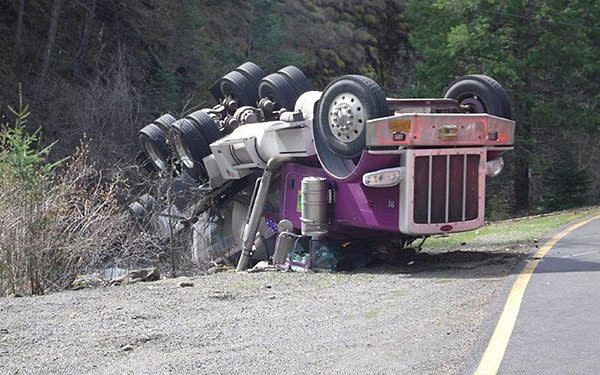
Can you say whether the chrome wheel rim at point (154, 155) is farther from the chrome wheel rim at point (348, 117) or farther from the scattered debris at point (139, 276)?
the chrome wheel rim at point (348, 117)

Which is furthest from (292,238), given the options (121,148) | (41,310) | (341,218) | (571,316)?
(121,148)

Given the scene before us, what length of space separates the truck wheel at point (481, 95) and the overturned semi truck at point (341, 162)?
13mm

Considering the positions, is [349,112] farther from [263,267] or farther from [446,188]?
[263,267]

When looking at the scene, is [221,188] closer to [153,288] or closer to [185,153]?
[185,153]

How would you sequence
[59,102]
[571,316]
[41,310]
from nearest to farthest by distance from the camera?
[571,316] < [41,310] < [59,102]

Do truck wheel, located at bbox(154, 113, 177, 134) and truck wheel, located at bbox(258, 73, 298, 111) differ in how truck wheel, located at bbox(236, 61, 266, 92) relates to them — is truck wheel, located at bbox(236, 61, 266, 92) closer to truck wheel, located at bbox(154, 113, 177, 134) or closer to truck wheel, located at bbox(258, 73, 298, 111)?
truck wheel, located at bbox(258, 73, 298, 111)

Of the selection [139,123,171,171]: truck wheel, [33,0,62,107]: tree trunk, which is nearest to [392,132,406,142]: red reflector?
[139,123,171,171]: truck wheel

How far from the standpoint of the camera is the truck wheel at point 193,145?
1307cm

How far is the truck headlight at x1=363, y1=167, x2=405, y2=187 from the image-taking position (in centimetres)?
989

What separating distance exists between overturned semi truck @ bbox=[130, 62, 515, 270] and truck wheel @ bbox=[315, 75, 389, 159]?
13 millimetres

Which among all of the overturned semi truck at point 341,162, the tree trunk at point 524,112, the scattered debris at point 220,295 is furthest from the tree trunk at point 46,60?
the scattered debris at point 220,295

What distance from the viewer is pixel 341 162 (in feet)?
34.9

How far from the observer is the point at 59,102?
22.4 meters

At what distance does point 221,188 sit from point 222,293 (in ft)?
14.2
